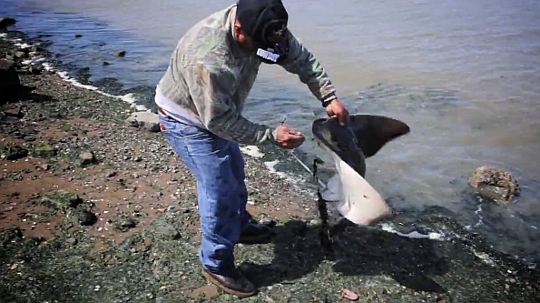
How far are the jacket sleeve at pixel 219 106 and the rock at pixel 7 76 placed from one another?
6.75 m

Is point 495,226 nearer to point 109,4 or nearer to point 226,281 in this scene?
point 226,281

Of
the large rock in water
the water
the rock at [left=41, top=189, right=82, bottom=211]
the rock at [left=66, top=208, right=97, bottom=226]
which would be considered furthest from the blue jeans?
the large rock in water

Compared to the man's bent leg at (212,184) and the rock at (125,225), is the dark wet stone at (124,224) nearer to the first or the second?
the rock at (125,225)

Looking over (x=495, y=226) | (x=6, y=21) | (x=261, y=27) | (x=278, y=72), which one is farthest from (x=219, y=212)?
(x=6, y=21)

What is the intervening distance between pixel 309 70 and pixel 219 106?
3.39ft

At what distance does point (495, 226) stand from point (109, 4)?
59.9 ft

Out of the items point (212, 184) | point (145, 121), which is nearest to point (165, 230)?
point (212, 184)

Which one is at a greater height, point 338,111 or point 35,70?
point 338,111

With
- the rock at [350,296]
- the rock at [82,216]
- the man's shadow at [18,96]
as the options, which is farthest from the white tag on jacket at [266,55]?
the man's shadow at [18,96]

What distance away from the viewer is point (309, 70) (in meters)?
3.93

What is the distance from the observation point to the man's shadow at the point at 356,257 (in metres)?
4.33

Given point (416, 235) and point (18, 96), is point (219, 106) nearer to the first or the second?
point (416, 235)

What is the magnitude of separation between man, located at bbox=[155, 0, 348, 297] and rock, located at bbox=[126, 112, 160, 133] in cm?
368

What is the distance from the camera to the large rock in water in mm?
5816
